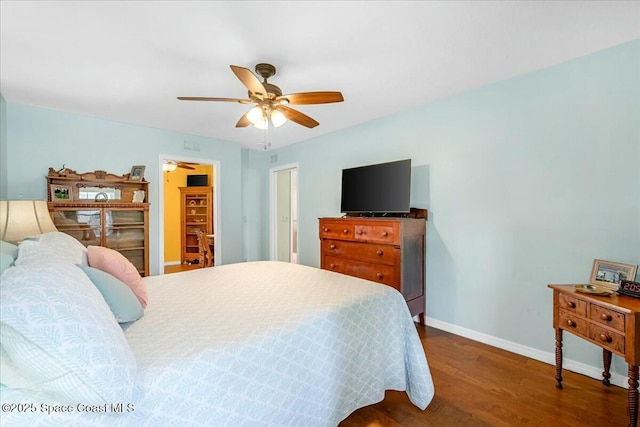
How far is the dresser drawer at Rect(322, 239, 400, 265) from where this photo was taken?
8.94 feet

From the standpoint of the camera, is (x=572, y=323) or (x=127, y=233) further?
(x=127, y=233)

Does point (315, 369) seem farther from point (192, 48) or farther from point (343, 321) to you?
point (192, 48)

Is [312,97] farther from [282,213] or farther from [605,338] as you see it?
[282,213]

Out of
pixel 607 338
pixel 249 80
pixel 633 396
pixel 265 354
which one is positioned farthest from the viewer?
pixel 249 80

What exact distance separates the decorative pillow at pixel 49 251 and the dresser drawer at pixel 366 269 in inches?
89.9

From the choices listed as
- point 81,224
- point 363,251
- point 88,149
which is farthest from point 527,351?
point 88,149

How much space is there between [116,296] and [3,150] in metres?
3.13

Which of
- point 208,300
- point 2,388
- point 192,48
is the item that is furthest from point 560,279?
point 192,48

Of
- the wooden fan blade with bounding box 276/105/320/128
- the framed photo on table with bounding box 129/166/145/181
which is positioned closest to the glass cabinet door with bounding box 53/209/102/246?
the framed photo on table with bounding box 129/166/145/181

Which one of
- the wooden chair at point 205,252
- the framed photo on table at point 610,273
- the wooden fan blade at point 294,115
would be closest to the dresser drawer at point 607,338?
the framed photo on table at point 610,273

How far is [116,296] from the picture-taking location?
4.28 ft

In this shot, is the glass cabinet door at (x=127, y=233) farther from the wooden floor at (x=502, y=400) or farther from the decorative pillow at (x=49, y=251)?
the wooden floor at (x=502, y=400)

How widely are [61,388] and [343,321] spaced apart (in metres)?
1.11

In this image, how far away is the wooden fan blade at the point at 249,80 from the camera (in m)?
1.70
